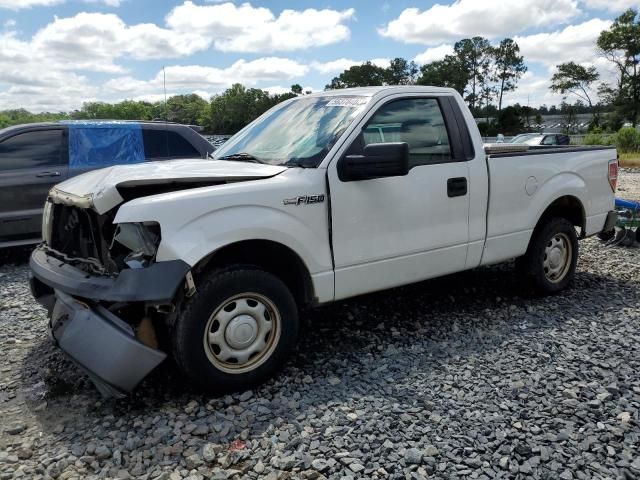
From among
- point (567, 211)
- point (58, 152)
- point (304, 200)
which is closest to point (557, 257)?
point (567, 211)

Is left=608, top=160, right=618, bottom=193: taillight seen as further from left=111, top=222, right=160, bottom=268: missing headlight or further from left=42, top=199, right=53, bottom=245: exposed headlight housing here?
left=42, top=199, right=53, bottom=245: exposed headlight housing

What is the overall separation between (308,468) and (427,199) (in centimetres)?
219

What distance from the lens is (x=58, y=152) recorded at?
725cm

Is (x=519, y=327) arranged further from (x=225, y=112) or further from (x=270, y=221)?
(x=225, y=112)

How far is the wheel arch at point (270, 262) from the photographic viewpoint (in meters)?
3.43

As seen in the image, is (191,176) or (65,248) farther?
(65,248)

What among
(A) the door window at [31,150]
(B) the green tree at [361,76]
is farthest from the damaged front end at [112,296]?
(B) the green tree at [361,76]

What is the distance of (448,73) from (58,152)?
76.1 meters

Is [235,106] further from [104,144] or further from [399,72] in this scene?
[104,144]

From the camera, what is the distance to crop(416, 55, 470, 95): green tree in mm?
76812

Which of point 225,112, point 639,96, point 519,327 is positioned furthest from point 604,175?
point 225,112

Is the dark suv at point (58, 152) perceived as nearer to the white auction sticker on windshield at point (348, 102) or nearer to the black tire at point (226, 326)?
the white auction sticker on windshield at point (348, 102)

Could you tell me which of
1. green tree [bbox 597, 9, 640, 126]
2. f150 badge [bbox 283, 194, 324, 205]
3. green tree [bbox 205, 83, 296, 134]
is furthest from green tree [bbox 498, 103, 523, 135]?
f150 badge [bbox 283, 194, 324, 205]

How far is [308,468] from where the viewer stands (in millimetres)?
2744
